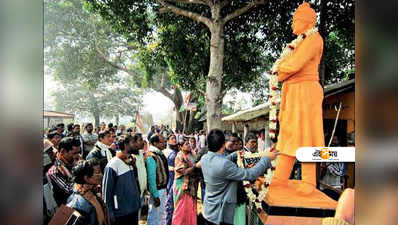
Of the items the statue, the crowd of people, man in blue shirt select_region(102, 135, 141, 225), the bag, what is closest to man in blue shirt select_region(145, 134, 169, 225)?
the crowd of people

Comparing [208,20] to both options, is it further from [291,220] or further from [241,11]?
[291,220]

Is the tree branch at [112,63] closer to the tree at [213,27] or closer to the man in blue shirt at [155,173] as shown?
the tree at [213,27]

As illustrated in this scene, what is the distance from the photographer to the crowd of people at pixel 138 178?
7.76 feet

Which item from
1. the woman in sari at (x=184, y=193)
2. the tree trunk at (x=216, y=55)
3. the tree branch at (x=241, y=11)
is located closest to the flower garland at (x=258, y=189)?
the woman in sari at (x=184, y=193)

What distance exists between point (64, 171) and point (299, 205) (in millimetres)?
2286

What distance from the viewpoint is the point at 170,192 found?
4.21 m

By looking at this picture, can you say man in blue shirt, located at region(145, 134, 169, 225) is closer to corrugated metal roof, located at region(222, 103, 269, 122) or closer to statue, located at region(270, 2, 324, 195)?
corrugated metal roof, located at region(222, 103, 269, 122)

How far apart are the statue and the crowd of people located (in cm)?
20

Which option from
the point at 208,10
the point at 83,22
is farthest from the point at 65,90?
the point at 208,10

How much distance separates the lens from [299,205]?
2.46 m

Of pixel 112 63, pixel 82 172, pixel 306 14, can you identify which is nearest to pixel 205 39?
pixel 112 63
